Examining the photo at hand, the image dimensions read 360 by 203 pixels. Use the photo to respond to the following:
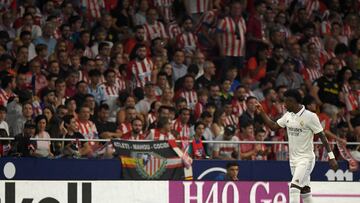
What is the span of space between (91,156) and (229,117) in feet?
11.0

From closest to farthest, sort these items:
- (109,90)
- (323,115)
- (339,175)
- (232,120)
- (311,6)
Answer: (339,175), (109,90), (232,120), (323,115), (311,6)

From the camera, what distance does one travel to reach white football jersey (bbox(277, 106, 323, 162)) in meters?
18.1

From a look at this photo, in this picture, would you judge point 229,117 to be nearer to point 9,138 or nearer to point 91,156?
point 91,156

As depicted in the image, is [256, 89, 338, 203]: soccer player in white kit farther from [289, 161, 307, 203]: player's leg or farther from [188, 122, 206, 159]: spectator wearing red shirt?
[188, 122, 206, 159]: spectator wearing red shirt

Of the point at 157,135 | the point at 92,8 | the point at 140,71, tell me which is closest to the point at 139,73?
the point at 140,71

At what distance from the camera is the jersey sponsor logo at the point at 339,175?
22.1m

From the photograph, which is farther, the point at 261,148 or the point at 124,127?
the point at 261,148

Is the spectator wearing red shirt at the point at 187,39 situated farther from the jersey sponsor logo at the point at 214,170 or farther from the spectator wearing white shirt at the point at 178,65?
the jersey sponsor logo at the point at 214,170

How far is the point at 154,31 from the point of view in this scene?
24734 millimetres

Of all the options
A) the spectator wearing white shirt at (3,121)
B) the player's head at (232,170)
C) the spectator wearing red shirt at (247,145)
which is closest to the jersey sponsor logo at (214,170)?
the player's head at (232,170)

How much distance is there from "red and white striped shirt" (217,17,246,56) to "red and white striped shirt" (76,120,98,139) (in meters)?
4.99

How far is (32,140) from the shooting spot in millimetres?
19344

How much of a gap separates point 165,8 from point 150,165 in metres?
6.27

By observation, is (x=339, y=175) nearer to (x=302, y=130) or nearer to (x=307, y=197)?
(x=307, y=197)
